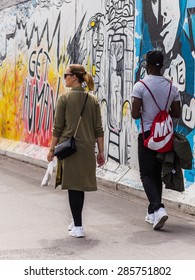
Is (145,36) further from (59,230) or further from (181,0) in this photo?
(59,230)

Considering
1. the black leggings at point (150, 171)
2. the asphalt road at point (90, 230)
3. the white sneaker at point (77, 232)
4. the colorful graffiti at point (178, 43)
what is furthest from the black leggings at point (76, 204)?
the colorful graffiti at point (178, 43)

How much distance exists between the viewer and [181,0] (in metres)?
7.91

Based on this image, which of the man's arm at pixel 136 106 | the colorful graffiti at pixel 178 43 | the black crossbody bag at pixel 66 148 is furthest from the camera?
the colorful graffiti at pixel 178 43

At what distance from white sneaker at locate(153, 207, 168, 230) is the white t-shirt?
2.95ft

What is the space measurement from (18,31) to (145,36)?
5378 millimetres

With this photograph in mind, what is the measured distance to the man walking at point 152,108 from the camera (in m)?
6.62

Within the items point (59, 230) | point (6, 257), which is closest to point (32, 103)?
point (59, 230)

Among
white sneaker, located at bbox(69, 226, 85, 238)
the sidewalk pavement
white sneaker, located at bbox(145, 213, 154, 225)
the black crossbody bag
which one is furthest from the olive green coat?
the sidewalk pavement

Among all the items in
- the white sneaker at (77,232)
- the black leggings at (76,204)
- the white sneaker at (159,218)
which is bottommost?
the white sneaker at (77,232)

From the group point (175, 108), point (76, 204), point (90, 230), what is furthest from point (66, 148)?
point (175, 108)

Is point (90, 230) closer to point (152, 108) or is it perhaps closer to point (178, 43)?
point (152, 108)

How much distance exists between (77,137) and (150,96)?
3.16 feet

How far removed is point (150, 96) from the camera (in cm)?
→ 664

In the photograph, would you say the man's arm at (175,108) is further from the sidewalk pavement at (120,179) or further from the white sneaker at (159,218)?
the sidewalk pavement at (120,179)
